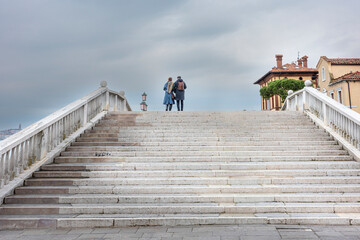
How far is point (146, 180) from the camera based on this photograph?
5.44 metres

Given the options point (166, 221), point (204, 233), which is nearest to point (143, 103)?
point (166, 221)

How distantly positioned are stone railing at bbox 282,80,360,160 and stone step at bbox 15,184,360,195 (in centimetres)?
170

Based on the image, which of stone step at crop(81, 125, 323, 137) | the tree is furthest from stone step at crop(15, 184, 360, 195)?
the tree

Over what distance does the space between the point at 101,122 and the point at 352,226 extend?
7952 mm

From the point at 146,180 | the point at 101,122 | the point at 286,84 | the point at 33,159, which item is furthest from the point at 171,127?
the point at 286,84

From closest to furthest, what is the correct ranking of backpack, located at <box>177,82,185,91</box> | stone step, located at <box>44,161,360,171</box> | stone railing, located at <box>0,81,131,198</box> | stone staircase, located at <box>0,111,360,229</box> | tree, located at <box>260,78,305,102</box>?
stone staircase, located at <box>0,111,360,229</box>, stone railing, located at <box>0,81,131,198</box>, stone step, located at <box>44,161,360,171</box>, backpack, located at <box>177,82,185,91</box>, tree, located at <box>260,78,305,102</box>

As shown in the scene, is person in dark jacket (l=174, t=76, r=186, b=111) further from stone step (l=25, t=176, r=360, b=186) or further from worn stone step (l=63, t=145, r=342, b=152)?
stone step (l=25, t=176, r=360, b=186)

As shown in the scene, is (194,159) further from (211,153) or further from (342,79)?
(342,79)

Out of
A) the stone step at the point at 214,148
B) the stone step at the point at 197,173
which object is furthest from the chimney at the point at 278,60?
the stone step at the point at 197,173

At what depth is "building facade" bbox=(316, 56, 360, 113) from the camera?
2933cm

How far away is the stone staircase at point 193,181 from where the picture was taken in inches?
173

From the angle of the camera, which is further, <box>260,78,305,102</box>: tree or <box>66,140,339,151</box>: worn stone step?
<box>260,78,305,102</box>: tree

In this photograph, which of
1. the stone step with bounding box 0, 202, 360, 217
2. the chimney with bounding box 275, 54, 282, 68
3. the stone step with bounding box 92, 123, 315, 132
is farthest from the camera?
the chimney with bounding box 275, 54, 282, 68

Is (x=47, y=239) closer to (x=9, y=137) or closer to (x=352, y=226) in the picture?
(x=9, y=137)
